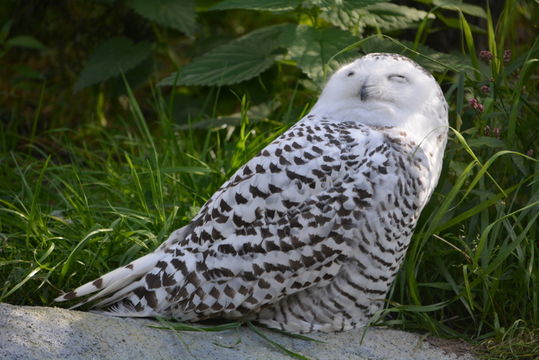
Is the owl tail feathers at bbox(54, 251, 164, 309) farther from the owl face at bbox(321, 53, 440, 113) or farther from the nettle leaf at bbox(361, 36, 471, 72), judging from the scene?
the nettle leaf at bbox(361, 36, 471, 72)

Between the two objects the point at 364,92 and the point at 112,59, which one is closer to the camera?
the point at 364,92

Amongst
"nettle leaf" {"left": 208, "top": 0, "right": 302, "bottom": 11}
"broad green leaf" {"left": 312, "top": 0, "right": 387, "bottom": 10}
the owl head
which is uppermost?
"nettle leaf" {"left": 208, "top": 0, "right": 302, "bottom": 11}

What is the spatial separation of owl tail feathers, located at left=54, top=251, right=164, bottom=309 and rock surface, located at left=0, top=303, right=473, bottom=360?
0.33 feet

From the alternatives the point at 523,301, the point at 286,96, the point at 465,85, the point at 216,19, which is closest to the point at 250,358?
the point at 523,301

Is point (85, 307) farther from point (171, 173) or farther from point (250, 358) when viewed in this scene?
point (171, 173)

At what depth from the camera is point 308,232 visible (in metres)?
2.81

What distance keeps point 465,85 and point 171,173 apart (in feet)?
4.86

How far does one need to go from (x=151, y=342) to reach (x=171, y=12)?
105 inches

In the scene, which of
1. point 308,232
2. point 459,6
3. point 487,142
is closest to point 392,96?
point 487,142

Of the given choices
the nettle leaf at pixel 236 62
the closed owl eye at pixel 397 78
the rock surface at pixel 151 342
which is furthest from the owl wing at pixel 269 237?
the nettle leaf at pixel 236 62

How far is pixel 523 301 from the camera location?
3113mm

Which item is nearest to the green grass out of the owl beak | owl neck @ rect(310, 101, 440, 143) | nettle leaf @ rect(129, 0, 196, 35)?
owl neck @ rect(310, 101, 440, 143)

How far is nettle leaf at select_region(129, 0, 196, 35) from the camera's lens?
4.77m

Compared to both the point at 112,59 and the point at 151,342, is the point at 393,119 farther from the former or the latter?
the point at 112,59
